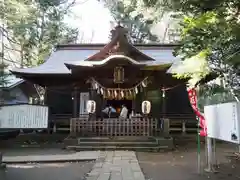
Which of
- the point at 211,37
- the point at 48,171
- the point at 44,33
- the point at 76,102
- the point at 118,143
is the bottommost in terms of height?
the point at 48,171

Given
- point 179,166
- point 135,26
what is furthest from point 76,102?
point 135,26

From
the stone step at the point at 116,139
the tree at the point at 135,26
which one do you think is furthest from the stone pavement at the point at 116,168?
the tree at the point at 135,26

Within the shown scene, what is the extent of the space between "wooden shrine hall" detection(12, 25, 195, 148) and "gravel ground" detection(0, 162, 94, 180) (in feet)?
13.2

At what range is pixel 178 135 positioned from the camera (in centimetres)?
1523

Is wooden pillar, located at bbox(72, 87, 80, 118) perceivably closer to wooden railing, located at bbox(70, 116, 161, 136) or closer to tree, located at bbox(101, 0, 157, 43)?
wooden railing, located at bbox(70, 116, 161, 136)

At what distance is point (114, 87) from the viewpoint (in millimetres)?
15047

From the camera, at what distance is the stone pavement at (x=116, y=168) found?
707 centimetres

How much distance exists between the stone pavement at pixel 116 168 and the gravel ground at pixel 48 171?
0.34m

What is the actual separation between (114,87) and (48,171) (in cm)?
747

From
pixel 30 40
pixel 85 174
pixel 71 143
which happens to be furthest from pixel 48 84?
pixel 30 40

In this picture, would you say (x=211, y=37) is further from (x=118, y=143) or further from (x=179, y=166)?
(x=118, y=143)

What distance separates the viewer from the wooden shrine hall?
1321cm

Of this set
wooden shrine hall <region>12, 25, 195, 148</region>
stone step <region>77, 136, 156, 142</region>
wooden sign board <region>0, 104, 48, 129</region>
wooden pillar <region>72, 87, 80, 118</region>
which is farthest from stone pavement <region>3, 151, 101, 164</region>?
wooden pillar <region>72, 87, 80, 118</region>

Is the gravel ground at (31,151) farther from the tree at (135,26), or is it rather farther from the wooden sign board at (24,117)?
the tree at (135,26)
